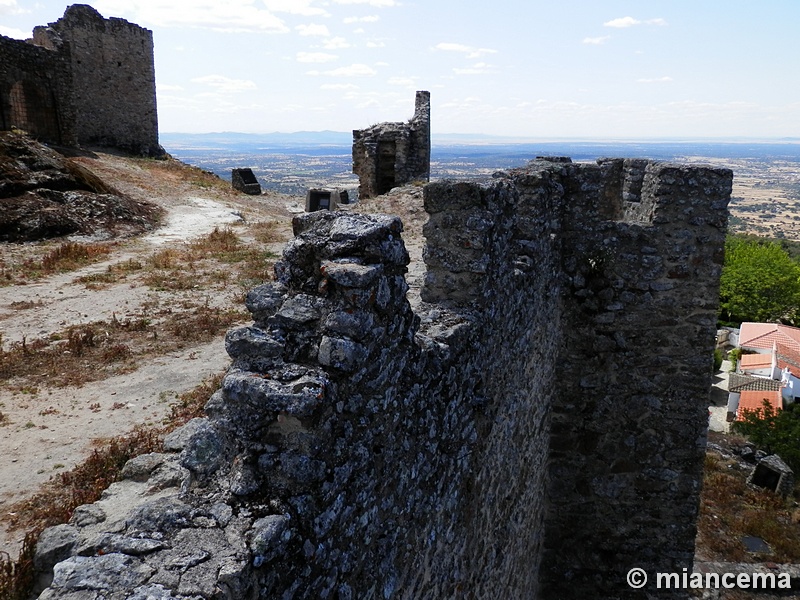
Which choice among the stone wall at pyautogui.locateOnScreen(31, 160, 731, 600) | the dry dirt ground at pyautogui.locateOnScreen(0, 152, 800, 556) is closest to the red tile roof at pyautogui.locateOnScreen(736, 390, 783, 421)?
the dry dirt ground at pyautogui.locateOnScreen(0, 152, 800, 556)

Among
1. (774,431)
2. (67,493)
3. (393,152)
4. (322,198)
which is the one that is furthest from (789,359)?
(67,493)

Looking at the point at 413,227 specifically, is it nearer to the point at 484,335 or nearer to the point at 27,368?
the point at 27,368

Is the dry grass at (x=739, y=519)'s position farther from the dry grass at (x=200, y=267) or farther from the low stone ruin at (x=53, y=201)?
the low stone ruin at (x=53, y=201)

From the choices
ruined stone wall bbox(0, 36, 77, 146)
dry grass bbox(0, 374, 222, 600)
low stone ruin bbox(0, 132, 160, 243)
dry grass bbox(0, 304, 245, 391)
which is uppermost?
ruined stone wall bbox(0, 36, 77, 146)

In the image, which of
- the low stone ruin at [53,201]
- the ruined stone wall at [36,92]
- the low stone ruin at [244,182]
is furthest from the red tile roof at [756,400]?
the ruined stone wall at [36,92]

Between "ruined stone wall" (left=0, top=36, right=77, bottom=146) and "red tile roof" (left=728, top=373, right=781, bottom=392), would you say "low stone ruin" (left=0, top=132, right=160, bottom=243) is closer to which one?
"ruined stone wall" (left=0, top=36, right=77, bottom=146)

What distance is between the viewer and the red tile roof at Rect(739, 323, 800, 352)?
35.6 meters

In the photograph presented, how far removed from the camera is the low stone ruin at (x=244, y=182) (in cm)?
2928

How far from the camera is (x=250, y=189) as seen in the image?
96.3ft

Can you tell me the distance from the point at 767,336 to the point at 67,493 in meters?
39.5

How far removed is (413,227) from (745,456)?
14.7m

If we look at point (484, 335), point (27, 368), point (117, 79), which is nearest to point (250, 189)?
point (117, 79)

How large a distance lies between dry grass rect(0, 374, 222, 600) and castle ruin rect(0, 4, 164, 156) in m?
22.1

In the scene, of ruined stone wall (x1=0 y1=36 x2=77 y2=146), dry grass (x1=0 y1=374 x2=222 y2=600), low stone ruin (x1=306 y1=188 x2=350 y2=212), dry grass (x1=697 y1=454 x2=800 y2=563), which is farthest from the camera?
ruined stone wall (x1=0 y1=36 x2=77 y2=146)
